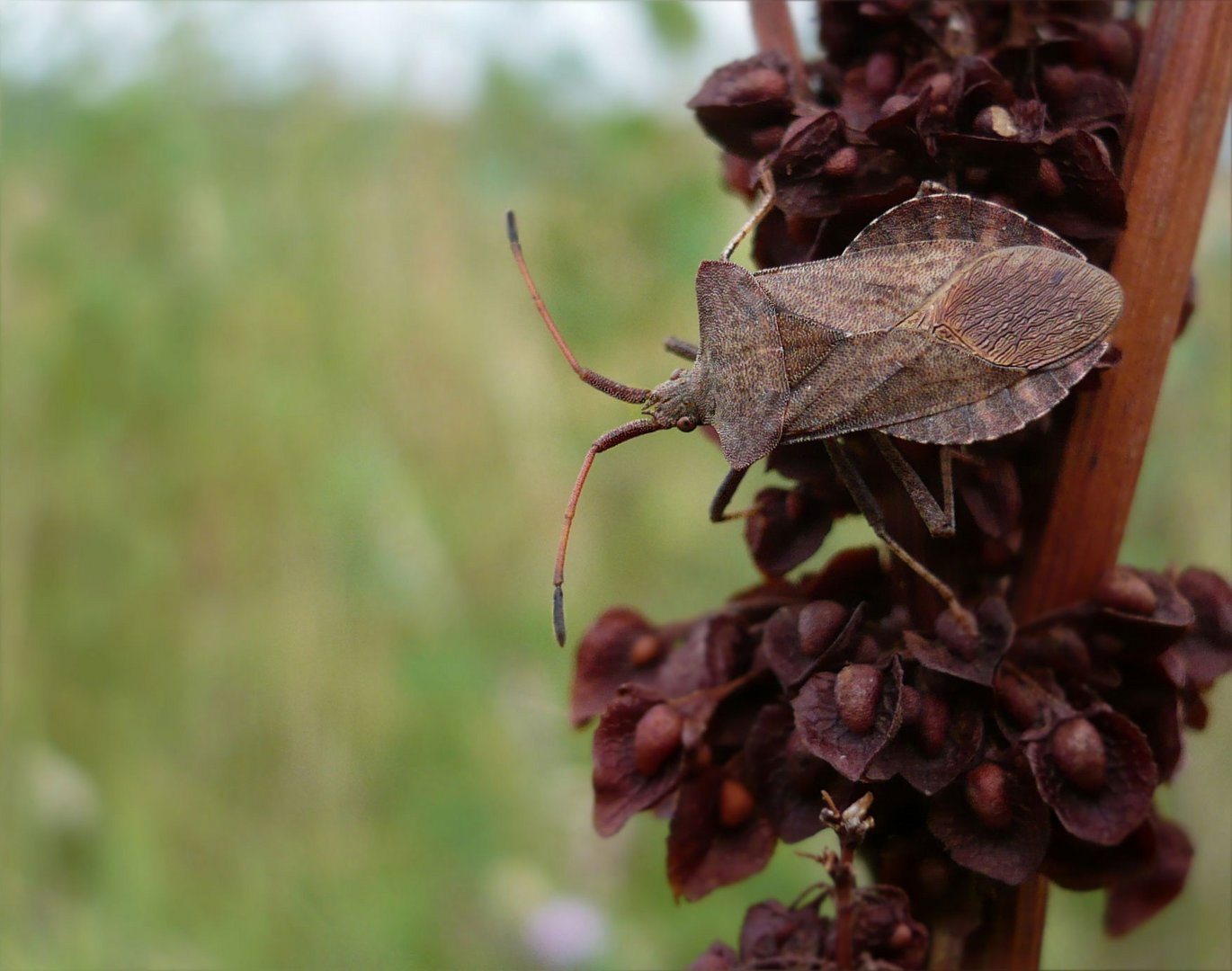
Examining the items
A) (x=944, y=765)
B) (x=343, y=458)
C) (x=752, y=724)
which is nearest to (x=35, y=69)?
(x=343, y=458)

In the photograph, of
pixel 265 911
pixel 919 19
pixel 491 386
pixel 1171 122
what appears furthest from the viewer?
pixel 491 386

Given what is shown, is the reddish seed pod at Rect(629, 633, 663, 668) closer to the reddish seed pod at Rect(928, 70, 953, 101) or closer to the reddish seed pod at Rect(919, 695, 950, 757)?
the reddish seed pod at Rect(919, 695, 950, 757)

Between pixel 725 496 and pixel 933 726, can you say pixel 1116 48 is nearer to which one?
pixel 725 496

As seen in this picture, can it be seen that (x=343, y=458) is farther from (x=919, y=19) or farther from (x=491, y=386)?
(x=919, y=19)

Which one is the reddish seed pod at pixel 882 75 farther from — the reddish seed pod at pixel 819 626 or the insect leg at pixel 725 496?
the reddish seed pod at pixel 819 626

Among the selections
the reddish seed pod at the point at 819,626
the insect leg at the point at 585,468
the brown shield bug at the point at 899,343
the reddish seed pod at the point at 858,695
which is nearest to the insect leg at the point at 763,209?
the brown shield bug at the point at 899,343

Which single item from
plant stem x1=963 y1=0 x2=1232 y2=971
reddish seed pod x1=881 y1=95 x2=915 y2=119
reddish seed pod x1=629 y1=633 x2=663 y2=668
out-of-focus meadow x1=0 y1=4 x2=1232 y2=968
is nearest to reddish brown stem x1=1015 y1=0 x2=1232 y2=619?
plant stem x1=963 y1=0 x2=1232 y2=971
